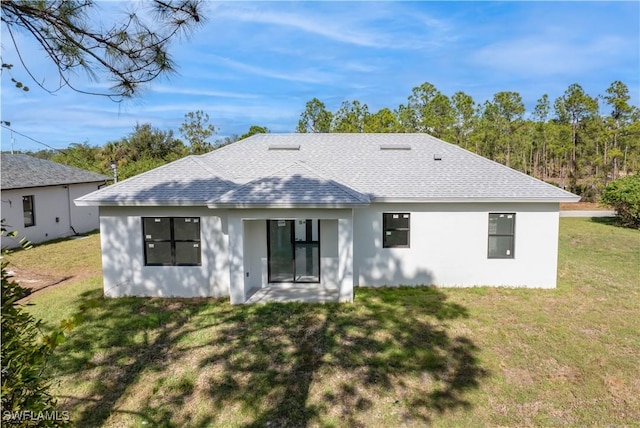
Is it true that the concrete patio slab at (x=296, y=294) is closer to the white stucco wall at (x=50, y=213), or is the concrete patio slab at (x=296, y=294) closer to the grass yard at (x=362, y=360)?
the grass yard at (x=362, y=360)

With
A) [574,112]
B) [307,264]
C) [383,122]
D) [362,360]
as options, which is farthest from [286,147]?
[574,112]

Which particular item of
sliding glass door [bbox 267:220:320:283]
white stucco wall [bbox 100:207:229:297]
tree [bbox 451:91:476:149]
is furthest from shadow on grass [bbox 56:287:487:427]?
tree [bbox 451:91:476:149]

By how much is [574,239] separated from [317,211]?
14.9 metres

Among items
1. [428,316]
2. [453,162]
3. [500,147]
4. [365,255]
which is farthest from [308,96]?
[428,316]

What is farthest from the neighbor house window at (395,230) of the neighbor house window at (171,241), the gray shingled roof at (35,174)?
the gray shingled roof at (35,174)

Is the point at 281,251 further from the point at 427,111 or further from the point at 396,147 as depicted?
the point at 427,111

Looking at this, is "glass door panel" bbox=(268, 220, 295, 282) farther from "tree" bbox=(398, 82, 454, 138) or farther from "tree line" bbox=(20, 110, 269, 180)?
"tree line" bbox=(20, 110, 269, 180)

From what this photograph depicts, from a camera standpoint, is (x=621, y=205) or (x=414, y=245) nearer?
(x=414, y=245)

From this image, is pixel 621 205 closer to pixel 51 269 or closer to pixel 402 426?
pixel 402 426

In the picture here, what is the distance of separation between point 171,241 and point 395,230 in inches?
248

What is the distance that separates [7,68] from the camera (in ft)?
12.5

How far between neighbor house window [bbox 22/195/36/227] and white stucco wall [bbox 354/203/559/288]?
53.1 feet

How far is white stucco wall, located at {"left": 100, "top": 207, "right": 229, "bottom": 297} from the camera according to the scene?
10.9m

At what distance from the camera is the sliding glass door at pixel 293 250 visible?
1169 cm
